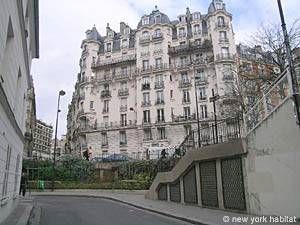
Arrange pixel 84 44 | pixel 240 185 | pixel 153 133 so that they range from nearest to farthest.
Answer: pixel 240 185 < pixel 153 133 < pixel 84 44

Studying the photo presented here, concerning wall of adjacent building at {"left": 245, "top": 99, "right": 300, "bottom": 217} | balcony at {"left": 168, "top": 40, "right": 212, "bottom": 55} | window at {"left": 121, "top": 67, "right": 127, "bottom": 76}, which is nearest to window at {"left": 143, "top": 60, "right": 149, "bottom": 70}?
window at {"left": 121, "top": 67, "right": 127, "bottom": 76}

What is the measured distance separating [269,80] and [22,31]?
15.8m

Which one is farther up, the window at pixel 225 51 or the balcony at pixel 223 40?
the balcony at pixel 223 40

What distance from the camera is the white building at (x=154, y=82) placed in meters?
54.4

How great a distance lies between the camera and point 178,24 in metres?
62.2

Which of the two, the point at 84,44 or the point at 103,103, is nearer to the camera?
the point at 103,103

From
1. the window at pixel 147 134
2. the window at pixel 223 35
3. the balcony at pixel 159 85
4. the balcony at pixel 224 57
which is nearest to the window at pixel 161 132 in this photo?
the window at pixel 147 134

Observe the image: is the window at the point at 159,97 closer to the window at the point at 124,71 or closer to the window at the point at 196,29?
the window at the point at 124,71

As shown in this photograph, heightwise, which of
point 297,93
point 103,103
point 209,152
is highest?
point 103,103

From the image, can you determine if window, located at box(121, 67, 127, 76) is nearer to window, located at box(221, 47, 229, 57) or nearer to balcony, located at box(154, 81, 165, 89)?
balcony, located at box(154, 81, 165, 89)

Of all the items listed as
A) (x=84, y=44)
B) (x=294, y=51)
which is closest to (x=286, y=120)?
(x=294, y=51)

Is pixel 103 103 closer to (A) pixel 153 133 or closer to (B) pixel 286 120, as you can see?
(A) pixel 153 133

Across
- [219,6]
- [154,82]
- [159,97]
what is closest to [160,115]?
[159,97]

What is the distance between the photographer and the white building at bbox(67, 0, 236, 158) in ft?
179
